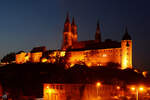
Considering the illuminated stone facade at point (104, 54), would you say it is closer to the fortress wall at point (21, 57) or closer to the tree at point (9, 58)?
the fortress wall at point (21, 57)

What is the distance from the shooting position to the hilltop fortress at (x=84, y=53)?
77869 millimetres

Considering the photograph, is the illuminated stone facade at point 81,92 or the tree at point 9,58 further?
the tree at point 9,58

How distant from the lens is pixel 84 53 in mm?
90250

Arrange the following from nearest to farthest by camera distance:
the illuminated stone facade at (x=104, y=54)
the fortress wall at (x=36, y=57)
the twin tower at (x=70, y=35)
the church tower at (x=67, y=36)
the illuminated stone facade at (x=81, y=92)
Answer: the illuminated stone facade at (x=81, y=92) → the illuminated stone facade at (x=104, y=54) → the fortress wall at (x=36, y=57) → the church tower at (x=67, y=36) → the twin tower at (x=70, y=35)

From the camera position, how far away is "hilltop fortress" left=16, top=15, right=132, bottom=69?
3066 inches

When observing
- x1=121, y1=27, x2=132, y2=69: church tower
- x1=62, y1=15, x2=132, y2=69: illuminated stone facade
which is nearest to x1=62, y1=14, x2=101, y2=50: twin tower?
x1=62, y1=15, x2=132, y2=69: illuminated stone facade

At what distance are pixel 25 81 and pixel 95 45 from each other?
36.9 meters

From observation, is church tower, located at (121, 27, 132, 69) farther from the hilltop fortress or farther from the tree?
the tree

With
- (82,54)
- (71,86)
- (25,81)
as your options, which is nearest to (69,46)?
(82,54)

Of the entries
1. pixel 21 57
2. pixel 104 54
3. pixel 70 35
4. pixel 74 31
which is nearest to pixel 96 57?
pixel 104 54

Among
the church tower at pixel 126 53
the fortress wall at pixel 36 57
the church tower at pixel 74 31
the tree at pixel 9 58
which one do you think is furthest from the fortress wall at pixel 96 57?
the tree at pixel 9 58

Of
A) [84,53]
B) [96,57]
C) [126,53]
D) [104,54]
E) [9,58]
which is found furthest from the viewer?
[9,58]

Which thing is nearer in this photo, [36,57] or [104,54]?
[104,54]

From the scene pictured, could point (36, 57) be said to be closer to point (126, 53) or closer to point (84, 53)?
point (84, 53)
